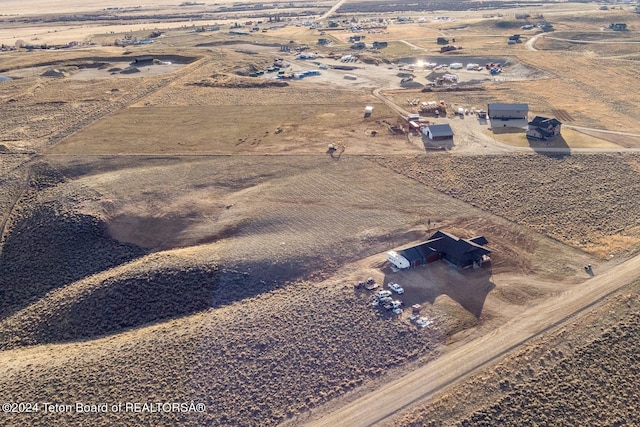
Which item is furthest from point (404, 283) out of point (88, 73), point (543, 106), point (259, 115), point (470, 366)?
point (88, 73)

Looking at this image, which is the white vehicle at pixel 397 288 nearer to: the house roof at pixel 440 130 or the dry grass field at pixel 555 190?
the dry grass field at pixel 555 190

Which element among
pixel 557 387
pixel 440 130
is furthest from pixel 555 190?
pixel 557 387

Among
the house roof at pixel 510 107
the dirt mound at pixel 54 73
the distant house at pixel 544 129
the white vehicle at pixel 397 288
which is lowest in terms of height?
the white vehicle at pixel 397 288

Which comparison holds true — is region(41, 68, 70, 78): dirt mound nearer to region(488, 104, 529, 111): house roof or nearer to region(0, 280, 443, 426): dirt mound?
region(0, 280, 443, 426): dirt mound

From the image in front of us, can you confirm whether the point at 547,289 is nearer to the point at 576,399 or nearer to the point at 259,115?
the point at 576,399

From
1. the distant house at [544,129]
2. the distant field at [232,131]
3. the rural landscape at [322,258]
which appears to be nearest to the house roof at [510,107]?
the rural landscape at [322,258]

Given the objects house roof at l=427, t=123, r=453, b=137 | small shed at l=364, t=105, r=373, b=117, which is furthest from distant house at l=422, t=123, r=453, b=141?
small shed at l=364, t=105, r=373, b=117
